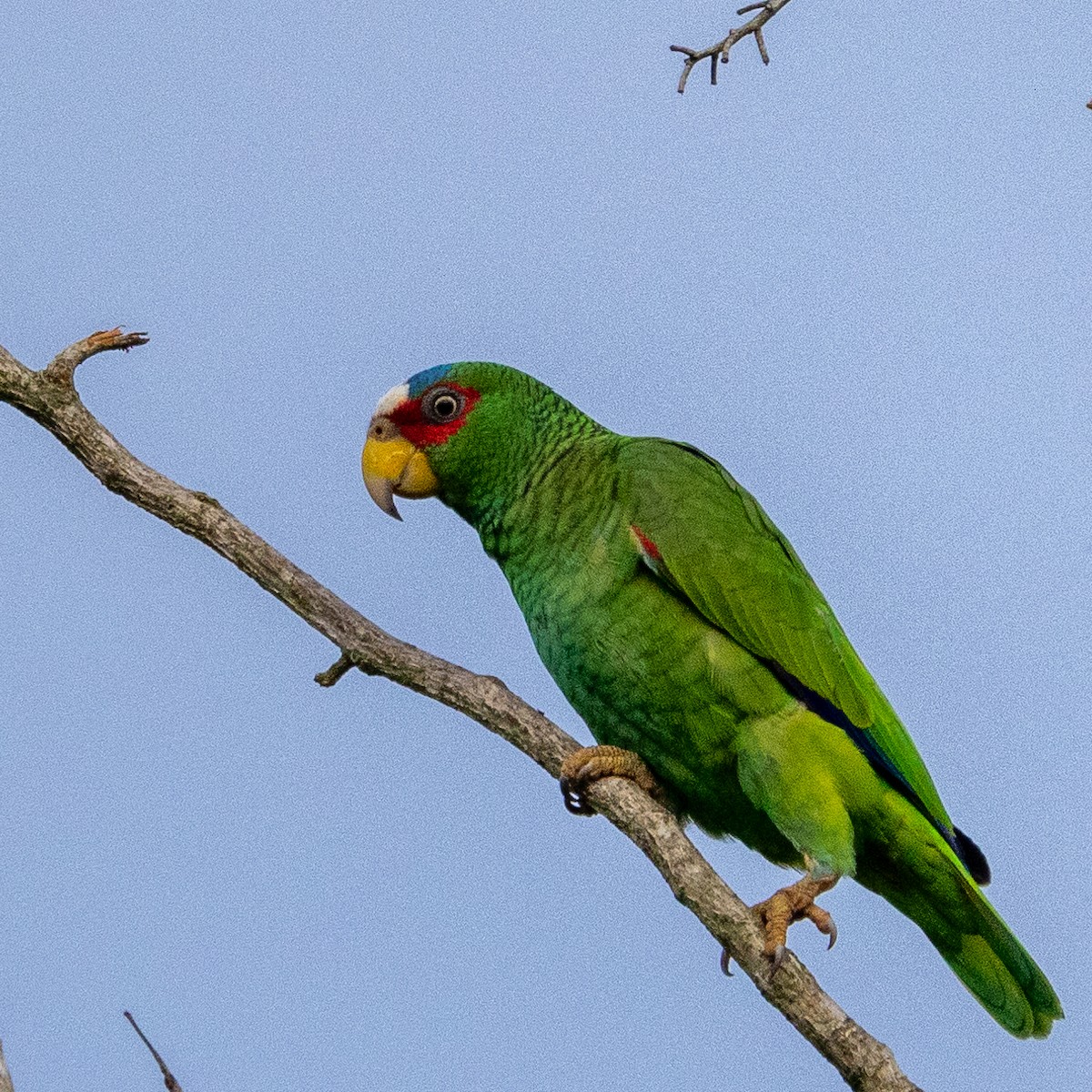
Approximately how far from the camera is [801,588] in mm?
4523

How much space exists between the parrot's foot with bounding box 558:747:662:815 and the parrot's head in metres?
1.03

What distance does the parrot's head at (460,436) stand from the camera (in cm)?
473

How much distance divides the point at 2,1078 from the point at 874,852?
9.25 ft

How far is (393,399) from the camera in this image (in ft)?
15.9

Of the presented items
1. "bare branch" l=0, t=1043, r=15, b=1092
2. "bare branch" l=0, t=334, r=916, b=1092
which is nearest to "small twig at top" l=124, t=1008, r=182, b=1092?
"bare branch" l=0, t=1043, r=15, b=1092

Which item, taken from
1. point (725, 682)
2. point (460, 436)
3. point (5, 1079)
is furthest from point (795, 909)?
point (5, 1079)

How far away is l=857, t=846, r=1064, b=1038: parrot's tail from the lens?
4.30 m

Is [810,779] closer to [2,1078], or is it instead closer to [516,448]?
[516,448]

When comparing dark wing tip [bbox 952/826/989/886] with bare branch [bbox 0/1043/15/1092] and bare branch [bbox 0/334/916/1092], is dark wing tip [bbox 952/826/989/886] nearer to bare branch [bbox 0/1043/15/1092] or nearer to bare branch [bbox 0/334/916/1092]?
bare branch [bbox 0/334/916/1092]

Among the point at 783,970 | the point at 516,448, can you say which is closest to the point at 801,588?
the point at 516,448

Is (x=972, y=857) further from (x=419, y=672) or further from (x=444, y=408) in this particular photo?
(x=444, y=408)

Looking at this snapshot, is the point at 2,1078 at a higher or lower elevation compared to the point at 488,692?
lower

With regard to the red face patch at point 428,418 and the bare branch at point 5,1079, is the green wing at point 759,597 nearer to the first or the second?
the red face patch at point 428,418

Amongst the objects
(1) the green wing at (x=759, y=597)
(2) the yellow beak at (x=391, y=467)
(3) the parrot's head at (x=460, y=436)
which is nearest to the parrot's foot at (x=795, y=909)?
(1) the green wing at (x=759, y=597)
